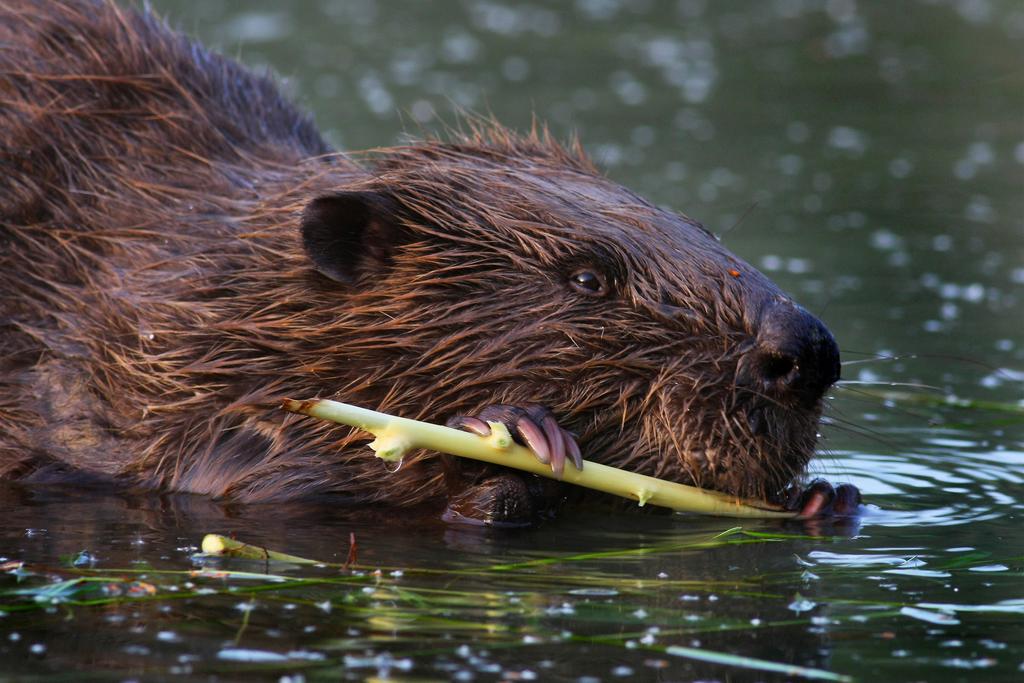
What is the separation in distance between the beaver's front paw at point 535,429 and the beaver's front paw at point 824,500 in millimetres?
608

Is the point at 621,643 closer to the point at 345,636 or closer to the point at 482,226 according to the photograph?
the point at 345,636

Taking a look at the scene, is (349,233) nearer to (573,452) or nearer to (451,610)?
(573,452)

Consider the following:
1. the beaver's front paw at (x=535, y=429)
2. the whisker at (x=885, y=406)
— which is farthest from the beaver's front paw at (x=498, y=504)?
the whisker at (x=885, y=406)

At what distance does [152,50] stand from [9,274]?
3.34 ft

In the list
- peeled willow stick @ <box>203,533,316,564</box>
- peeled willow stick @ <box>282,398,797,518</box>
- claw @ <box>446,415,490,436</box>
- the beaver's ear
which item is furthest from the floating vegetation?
the beaver's ear

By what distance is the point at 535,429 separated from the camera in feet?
13.2

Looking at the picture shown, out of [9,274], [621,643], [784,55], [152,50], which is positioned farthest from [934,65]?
[621,643]

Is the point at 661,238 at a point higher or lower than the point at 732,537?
higher

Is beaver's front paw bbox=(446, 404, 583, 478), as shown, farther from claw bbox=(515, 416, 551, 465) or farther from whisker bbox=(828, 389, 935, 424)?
whisker bbox=(828, 389, 935, 424)

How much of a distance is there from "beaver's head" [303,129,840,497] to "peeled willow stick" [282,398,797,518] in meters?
0.05

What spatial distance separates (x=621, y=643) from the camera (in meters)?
3.17

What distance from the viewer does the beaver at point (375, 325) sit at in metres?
4.15

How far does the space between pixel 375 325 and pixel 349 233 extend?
28 centimetres

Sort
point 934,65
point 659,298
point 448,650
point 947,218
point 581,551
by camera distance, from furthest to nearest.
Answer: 1. point 934,65
2. point 947,218
3. point 659,298
4. point 581,551
5. point 448,650
